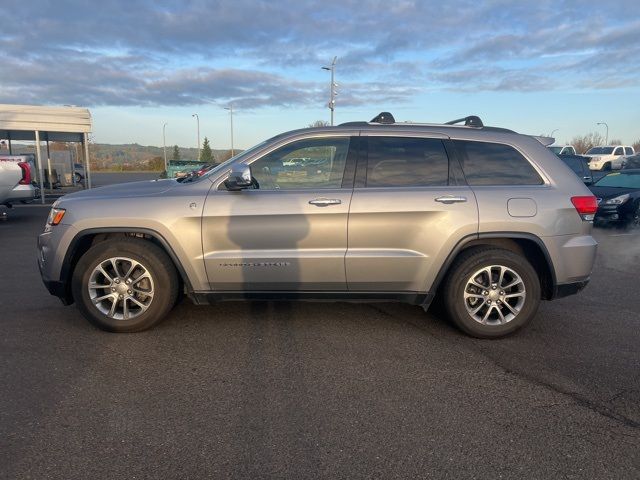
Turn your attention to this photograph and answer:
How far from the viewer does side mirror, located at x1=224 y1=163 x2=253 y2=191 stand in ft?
14.1

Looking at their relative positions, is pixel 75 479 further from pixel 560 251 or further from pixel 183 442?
pixel 560 251

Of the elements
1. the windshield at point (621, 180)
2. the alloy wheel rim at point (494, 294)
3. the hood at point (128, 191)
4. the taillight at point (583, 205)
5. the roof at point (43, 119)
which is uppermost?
the roof at point (43, 119)

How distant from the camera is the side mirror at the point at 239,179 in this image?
4293mm

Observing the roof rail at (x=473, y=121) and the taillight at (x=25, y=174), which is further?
the taillight at (x=25, y=174)

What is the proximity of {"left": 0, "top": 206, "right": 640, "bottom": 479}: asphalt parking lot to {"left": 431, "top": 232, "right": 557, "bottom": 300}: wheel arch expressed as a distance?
494mm

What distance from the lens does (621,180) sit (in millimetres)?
13031

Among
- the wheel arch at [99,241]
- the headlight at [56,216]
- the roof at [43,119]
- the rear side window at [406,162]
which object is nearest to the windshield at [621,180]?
the rear side window at [406,162]

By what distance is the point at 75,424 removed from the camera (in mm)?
3061

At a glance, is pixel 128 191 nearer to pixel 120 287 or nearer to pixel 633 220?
pixel 120 287

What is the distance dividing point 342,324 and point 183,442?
226cm

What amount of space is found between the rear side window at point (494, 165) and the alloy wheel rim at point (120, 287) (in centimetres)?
301

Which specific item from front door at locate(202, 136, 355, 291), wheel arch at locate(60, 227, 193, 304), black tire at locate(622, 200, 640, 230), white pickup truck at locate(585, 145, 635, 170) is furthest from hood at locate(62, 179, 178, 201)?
white pickup truck at locate(585, 145, 635, 170)

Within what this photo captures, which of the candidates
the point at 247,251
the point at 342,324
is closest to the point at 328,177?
the point at 247,251

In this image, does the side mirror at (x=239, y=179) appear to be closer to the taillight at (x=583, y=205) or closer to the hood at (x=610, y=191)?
the taillight at (x=583, y=205)
